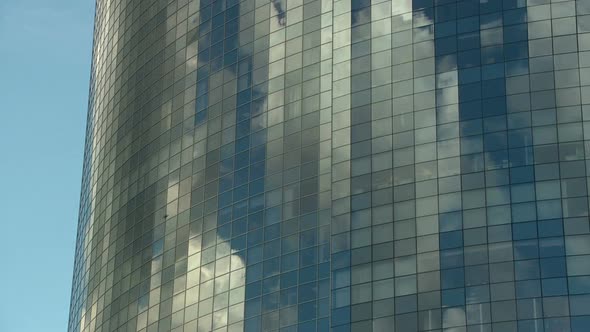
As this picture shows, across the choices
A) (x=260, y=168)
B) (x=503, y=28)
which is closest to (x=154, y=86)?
(x=260, y=168)

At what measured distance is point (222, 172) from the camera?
133 metres

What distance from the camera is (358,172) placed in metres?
120

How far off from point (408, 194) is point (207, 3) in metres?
34.3

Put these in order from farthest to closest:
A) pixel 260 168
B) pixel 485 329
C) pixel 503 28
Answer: pixel 260 168
pixel 503 28
pixel 485 329

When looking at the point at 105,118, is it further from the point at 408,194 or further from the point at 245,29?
the point at 408,194

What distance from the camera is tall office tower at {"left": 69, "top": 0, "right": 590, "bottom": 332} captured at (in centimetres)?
11256

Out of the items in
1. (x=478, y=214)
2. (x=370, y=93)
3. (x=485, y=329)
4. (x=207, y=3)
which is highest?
(x=207, y=3)

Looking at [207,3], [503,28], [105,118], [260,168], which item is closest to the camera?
[503,28]

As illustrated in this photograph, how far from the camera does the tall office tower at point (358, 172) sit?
112562 millimetres

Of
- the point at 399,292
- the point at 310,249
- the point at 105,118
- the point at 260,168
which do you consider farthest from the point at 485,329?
the point at 105,118

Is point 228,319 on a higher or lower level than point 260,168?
lower

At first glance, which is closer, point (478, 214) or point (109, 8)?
point (478, 214)

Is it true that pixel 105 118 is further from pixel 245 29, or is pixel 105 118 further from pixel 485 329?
pixel 485 329

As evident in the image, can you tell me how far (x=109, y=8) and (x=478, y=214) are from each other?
61.6m
